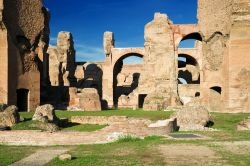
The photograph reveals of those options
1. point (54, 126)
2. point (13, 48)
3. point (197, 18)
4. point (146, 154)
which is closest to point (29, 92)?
point (13, 48)

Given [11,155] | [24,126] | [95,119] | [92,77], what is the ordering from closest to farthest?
[11,155] < [24,126] < [95,119] < [92,77]

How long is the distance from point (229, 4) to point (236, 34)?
2.25 meters

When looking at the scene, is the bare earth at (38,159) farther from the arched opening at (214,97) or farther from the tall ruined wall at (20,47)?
the arched opening at (214,97)

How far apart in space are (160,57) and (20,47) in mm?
11068

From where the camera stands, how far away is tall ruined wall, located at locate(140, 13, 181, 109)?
2645 cm

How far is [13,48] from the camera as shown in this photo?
65.7 feet

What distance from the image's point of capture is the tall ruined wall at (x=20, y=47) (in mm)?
19344

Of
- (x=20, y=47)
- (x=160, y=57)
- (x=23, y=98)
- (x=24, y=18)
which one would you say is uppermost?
(x=24, y=18)

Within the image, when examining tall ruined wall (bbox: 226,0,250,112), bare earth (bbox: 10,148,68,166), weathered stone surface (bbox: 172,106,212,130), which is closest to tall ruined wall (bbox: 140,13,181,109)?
tall ruined wall (bbox: 226,0,250,112)

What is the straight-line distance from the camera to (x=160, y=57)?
26906mm

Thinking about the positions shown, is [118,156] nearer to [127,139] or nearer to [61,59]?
[127,139]

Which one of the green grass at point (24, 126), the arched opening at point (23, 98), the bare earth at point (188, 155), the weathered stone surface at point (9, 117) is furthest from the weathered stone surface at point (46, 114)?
the arched opening at point (23, 98)

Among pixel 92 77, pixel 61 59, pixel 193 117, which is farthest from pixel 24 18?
pixel 92 77

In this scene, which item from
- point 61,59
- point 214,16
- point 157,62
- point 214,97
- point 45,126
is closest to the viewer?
point 45,126
